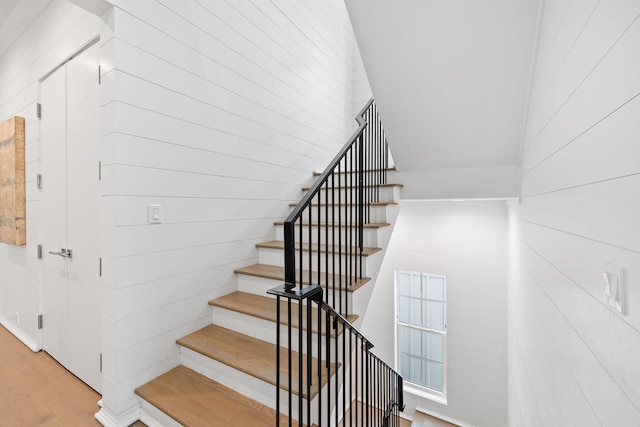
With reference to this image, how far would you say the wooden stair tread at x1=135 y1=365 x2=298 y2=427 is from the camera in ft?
5.08

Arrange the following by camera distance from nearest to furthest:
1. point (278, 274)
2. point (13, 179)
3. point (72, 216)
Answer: point (72, 216)
point (278, 274)
point (13, 179)

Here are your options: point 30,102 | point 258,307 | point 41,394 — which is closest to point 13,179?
point 30,102

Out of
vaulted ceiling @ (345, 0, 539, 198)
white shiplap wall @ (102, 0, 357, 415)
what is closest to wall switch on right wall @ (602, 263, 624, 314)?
vaulted ceiling @ (345, 0, 539, 198)

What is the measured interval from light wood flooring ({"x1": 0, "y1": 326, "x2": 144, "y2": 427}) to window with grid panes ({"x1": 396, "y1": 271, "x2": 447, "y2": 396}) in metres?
3.94

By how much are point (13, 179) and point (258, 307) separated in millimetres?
2785

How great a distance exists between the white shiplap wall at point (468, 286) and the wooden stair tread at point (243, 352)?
2623 mm

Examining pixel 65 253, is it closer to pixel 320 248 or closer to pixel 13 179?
pixel 13 179

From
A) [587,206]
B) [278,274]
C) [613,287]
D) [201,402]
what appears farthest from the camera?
[278,274]

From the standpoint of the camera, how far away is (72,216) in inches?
84.1

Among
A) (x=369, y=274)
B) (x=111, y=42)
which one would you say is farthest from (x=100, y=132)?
(x=369, y=274)

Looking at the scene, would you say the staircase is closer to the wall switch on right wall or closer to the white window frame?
the wall switch on right wall

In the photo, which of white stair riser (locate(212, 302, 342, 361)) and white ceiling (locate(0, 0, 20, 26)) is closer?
white stair riser (locate(212, 302, 342, 361))

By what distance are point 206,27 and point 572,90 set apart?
7.84 feet

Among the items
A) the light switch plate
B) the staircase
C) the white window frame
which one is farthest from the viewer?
the white window frame
